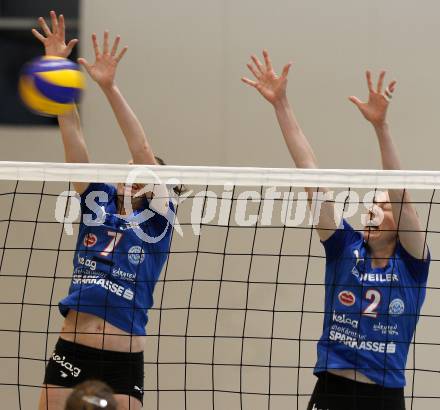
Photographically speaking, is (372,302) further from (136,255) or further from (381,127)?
(136,255)

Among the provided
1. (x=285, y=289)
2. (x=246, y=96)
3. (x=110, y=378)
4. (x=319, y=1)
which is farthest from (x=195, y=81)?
(x=110, y=378)

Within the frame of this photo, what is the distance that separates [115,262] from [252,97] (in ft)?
8.32

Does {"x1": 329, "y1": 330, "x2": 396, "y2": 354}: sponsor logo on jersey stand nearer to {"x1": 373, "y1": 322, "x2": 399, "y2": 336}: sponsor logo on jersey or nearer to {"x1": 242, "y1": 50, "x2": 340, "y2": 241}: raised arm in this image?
{"x1": 373, "y1": 322, "x2": 399, "y2": 336}: sponsor logo on jersey

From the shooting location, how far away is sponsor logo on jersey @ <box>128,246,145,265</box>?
4145 mm

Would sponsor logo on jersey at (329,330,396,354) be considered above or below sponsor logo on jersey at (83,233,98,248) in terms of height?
below

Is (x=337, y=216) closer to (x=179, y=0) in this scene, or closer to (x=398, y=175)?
(x=398, y=175)

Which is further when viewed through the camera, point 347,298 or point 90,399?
point 347,298

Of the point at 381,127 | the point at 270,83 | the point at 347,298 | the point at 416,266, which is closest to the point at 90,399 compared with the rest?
the point at 347,298

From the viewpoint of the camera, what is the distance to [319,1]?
20.6 feet

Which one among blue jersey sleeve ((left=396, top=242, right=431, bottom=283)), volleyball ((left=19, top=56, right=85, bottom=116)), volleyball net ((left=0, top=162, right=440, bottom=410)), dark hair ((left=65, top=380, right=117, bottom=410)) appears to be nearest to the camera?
dark hair ((left=65, top=380, right=117, bottom=410))

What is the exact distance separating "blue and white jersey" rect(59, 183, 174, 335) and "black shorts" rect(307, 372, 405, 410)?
895mm

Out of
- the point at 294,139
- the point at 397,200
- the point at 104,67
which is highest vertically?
the point at 104,67

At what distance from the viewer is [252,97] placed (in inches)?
249

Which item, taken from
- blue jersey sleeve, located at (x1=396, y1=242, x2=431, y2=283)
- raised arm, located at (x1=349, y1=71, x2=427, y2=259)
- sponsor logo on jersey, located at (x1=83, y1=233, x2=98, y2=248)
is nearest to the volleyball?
sponsor logo on jersey, located at (x1=83, y1=233, x2=98, y2=248)
